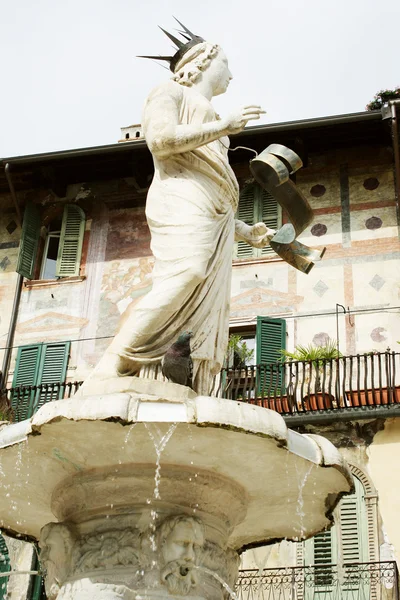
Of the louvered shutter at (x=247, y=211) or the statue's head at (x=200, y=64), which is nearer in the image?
Result: the statue's head at (x=200, y=64)

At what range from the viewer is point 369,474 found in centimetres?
1686

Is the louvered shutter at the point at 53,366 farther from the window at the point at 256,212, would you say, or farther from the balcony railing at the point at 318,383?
the window at the point at 256,212

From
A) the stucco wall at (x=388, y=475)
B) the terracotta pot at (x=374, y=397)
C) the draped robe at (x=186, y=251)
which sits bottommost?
the draped robe at (x=186, y=251)

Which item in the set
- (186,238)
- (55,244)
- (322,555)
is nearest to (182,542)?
(186,238)

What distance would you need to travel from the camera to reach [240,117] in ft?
23.6

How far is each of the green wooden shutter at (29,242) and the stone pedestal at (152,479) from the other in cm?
1401

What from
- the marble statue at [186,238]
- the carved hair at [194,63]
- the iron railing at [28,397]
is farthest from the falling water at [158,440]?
the iron railing at [28,397]

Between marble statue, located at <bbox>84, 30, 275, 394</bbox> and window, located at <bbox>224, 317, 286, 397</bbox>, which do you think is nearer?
marble statue, located at <bbox>84, 30, 275, 394</bbox>

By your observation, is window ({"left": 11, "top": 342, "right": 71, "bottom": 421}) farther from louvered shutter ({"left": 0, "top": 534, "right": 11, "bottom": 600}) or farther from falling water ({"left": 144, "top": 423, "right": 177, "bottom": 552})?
falling water ({"left": 144, "top": 423, "right": 177, "bottom": 552})

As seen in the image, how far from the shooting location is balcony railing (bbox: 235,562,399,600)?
50.4 feet

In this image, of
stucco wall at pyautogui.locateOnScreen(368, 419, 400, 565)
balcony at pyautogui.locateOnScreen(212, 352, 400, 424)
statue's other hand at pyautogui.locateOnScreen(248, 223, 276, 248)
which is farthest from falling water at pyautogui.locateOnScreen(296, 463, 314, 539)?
balcony at pyautogui.locateOnScreen(212, 352, 400, 424)

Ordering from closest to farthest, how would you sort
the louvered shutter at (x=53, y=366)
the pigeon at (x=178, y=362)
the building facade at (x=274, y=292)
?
the pigeon at (x=178, y=362) < the building facade at (x=274, y=292) < the louvered shutter at (x=53, y=366)

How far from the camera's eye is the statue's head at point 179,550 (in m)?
6.12

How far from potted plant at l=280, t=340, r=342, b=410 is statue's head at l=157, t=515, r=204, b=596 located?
10.9m
